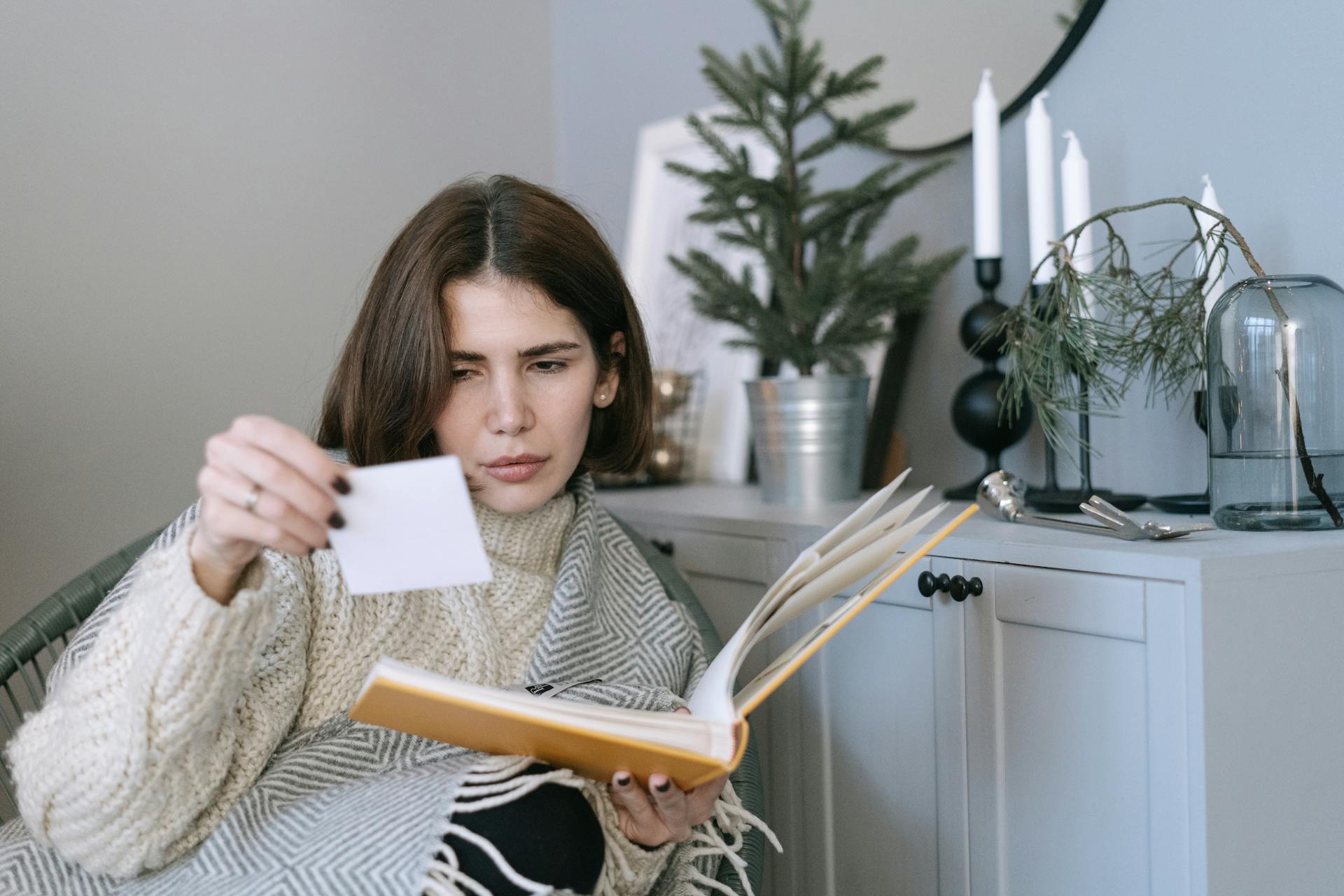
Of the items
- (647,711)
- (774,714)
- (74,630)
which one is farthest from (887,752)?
(74,630)

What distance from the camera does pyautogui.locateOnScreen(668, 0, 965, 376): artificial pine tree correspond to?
55.9 inches

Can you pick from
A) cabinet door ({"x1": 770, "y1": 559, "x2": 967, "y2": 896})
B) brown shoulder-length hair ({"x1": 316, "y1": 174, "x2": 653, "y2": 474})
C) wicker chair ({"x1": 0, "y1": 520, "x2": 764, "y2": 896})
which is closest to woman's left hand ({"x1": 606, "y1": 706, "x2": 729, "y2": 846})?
wicker chair ({"x1": 0, "y1": 520, "x2": 764, "y2": 896})

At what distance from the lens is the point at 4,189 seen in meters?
1.46

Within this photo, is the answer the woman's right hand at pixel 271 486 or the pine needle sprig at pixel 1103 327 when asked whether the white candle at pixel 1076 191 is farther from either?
the woman's right hand at pixel 271 486

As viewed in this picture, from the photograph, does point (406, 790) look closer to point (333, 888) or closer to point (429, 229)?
point (333, 888)

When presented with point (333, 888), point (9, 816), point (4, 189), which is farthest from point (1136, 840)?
point (4, 189)

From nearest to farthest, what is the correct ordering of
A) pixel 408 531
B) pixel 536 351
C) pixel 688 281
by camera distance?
pixel 408 531
pixel 536 351
pixel 688 281

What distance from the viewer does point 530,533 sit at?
45.5 inches

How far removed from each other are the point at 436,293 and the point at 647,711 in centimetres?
45

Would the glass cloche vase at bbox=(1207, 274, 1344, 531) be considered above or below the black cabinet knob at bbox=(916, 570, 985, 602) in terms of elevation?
above

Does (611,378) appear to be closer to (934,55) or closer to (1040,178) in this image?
(1040,178)

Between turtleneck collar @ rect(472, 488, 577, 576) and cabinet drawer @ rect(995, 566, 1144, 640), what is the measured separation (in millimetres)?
439

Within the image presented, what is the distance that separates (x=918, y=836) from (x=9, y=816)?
2.92ft

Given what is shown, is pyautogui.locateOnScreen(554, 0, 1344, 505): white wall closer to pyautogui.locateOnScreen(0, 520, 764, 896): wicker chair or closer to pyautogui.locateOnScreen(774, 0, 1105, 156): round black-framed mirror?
pyautogui.locateOnScreen(774, 0, 1105, 156): round black-framed mirror
